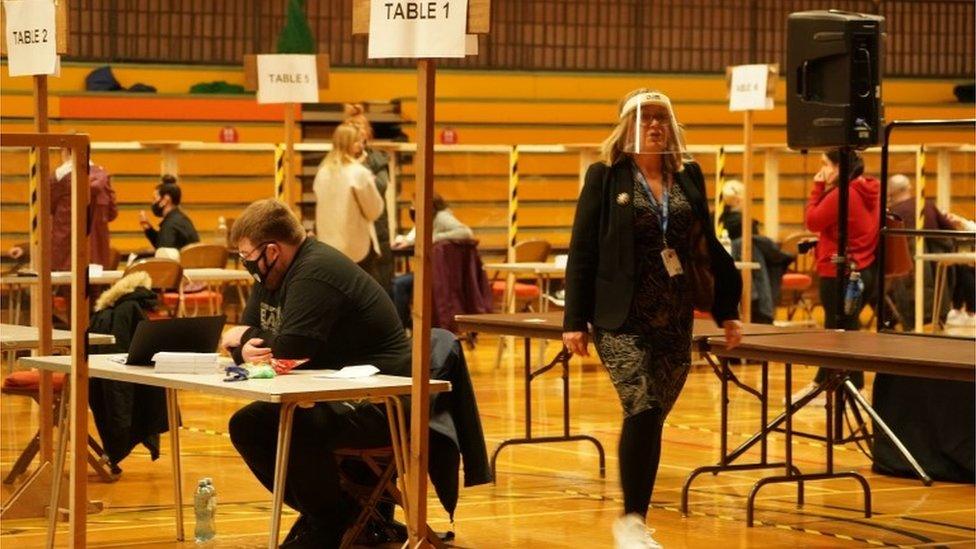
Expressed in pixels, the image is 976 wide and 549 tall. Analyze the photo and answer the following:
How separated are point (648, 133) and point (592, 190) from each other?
9.6 inches

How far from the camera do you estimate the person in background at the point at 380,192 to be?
455 inches

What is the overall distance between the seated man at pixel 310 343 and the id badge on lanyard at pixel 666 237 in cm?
88

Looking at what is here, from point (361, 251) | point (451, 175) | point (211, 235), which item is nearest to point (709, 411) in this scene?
point (361, 251)

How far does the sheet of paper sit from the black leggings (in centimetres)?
78

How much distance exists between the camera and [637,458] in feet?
17.7

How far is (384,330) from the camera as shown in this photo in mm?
5648


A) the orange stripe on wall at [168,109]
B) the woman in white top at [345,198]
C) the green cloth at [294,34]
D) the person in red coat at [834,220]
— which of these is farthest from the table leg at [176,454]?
the green cloth at [294,34]

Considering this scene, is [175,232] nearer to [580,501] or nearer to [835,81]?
[835,81]

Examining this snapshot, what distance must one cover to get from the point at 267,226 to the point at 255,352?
0.42m

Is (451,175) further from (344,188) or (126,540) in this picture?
(126,540)

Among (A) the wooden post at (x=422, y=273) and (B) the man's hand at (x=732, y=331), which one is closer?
(A) the wooden post at (x=422, y=273)

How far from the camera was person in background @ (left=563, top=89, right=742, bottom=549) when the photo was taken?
538 cm

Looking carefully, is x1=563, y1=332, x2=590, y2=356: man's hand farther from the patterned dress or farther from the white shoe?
the white shoe

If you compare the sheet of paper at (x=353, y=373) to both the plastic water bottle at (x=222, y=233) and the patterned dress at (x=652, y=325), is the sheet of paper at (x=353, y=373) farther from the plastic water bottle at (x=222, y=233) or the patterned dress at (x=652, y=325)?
the plastic water bottle at (x=222, y=233)
